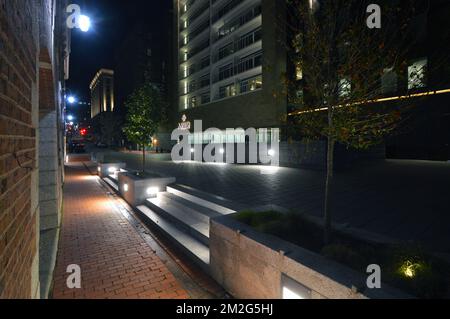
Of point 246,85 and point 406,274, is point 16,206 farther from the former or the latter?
point 246,85

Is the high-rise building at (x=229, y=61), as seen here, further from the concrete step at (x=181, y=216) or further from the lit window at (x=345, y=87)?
the lit window at (x=345, y=87)

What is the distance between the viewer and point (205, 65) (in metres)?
34.2

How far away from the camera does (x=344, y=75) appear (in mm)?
3920

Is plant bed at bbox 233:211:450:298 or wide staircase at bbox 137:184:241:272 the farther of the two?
wide staircase at bbox 137:184:241:272

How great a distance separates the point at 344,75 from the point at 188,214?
17.0ft

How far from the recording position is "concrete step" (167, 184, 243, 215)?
6327 millimetres

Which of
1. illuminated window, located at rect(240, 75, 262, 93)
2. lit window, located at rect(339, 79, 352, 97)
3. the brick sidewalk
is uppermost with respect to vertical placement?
illuminated window, located at rect(240, 75, 262, 93)

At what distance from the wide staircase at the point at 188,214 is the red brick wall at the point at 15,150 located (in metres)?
3.32

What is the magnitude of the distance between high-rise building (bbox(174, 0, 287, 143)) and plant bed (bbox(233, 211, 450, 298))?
14.6 meters

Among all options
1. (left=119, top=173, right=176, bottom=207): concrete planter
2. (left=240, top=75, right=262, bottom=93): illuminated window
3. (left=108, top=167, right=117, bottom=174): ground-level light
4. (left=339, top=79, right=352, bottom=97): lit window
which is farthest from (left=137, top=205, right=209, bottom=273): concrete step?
(left=240, top=75, right=262, bottom=93): illuminated window

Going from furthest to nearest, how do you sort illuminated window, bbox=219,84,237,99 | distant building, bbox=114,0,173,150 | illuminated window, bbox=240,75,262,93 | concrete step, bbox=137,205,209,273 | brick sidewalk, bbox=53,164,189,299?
distant building, bbox=114,0,173,150 < illuminated window, bbox=219,84,237,99 < illuminated window, bbox=240,75,262,93 < concrete step, bbox=137,205,209,273 < brick sidewalk, bbox=53,164,189,299

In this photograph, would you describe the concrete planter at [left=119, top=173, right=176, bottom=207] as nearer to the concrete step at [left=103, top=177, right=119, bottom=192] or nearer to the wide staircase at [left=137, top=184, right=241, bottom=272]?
the wide staircase at [left=137, top=184, right=241, bottom=272]
